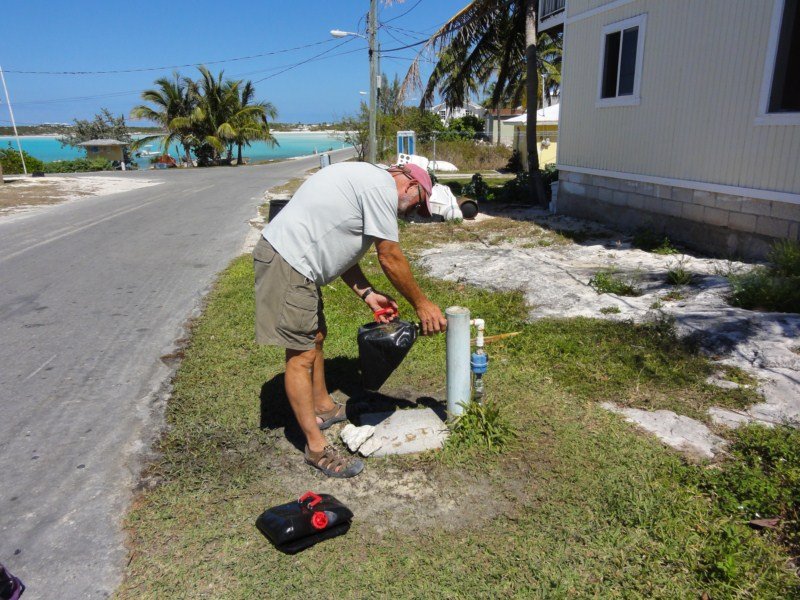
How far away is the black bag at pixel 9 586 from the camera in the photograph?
2318 millimetres

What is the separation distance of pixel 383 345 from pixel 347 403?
3.47 ft

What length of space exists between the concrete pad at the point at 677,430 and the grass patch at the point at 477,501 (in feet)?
0.45

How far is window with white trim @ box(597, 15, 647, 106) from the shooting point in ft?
31.7

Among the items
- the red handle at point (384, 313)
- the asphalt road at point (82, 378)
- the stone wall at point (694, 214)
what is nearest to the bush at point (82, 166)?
the asphalt road at point (82, 378)

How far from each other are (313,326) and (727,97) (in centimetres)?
724

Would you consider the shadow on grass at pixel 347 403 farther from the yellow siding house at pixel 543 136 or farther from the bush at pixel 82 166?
the bush at pixel 82 166

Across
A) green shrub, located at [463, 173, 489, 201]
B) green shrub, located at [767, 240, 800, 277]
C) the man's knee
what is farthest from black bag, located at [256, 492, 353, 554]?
green shrub, located at [463, 173, 489, 201]

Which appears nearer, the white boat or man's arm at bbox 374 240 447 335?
man's arm at bbox 374 240 447 335

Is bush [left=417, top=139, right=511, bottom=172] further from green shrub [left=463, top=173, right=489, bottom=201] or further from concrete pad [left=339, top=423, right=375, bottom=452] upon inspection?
concrete pad [left=339, top=423, right=375, bottom=452]

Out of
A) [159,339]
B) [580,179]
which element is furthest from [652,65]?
[159,339]

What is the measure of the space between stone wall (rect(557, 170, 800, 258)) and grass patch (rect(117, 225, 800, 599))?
12.1 ft

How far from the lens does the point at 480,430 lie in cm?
354

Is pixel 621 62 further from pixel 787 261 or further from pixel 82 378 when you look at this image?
pixel 82 378

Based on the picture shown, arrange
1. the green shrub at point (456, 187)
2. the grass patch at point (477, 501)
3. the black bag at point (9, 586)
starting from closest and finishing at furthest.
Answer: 1. the black bag at point (9, 586)
2. the grass patch at point (477, 501)
3. the green shrub at point (456, 187)
